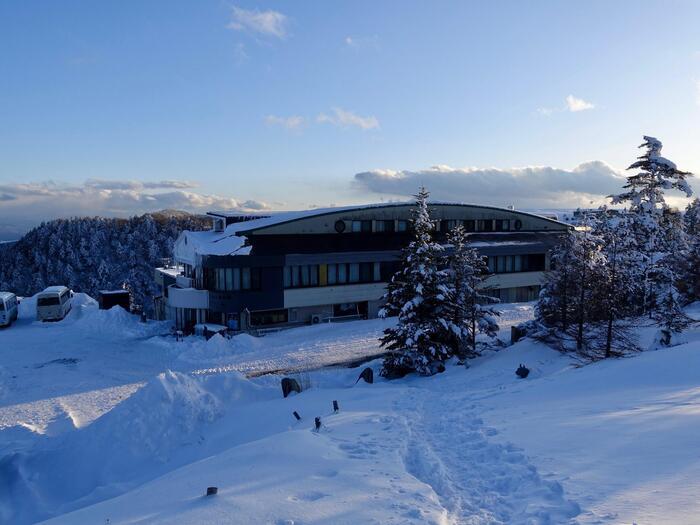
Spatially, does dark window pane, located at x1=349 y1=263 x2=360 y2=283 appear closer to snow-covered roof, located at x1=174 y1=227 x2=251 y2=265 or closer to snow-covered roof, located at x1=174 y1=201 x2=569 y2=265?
snow-covered roof, located at x1=174 y1=201 x2=569 y2=265

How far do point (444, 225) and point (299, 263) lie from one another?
42.6ft

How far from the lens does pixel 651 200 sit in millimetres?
26969

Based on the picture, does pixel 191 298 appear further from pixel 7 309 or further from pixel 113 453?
pixel 113 453

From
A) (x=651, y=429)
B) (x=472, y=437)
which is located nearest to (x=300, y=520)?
(x=472, y=437)

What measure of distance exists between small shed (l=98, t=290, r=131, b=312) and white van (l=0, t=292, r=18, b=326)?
18.6 ft

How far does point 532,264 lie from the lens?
140 ft

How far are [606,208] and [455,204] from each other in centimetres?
1390

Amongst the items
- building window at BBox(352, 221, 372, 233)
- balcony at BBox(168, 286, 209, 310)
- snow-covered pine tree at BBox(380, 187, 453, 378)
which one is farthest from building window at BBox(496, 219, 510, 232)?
balcony at BBox(168, 286, 209, 310)

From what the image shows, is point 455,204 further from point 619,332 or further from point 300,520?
point 300,520

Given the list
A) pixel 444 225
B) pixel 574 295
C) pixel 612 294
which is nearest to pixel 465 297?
pixel 574 295

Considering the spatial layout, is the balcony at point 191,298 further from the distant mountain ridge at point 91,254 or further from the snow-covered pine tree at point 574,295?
the distant mountain ridge at point 91,254

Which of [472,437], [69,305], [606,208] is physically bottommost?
[69,305]

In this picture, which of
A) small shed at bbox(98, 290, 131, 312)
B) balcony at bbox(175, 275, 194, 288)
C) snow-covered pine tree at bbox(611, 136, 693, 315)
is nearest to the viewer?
snow-covered pine tree at bbox(611, 136, 693, 315)

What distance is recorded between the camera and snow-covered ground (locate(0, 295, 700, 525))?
24.0 feet
